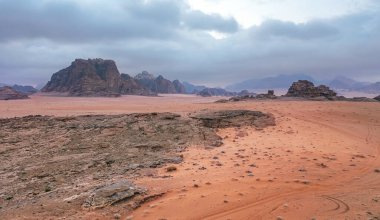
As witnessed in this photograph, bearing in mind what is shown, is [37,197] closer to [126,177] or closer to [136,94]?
[126,177]

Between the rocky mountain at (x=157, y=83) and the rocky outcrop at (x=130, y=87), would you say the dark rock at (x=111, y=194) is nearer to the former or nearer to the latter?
the rocky outcrop at (x=130, y=87)

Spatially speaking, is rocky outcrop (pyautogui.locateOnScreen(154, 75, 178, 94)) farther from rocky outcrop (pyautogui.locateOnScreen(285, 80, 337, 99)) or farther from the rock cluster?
rocky outcrop (pyautogui.locateOnScreen(285, 80, 337, 99))

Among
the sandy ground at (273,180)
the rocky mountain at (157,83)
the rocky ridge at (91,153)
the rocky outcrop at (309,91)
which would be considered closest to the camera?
the sandy ground at (273,180)

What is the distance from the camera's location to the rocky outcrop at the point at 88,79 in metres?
99.4

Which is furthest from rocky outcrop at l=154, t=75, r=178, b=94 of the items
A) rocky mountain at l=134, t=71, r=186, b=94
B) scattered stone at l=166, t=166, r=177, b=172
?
scattered stone at l=166, t=166, r=177, b=172

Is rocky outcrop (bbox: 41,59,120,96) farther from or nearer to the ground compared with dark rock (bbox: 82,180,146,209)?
farther from the ground

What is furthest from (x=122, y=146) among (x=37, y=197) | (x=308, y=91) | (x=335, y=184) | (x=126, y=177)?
(x=308, y=91)

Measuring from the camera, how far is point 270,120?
840 inches

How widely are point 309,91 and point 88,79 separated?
6959cm

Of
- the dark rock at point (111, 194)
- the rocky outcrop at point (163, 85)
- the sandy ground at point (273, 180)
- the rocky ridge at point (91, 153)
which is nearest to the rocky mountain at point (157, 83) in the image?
the rocky outcrop at point (163, 85)

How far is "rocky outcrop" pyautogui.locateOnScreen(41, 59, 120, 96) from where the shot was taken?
9944 cm

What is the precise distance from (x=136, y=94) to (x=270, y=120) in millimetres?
99389

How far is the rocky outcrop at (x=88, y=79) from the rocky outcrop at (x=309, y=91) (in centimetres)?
5614

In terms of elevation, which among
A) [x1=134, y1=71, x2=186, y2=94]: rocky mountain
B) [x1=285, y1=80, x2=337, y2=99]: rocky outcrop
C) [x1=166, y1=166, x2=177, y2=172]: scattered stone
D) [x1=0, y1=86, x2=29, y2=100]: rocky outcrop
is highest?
[x1=134, y1=71, x2=186, y2=94]: rocky mountain
